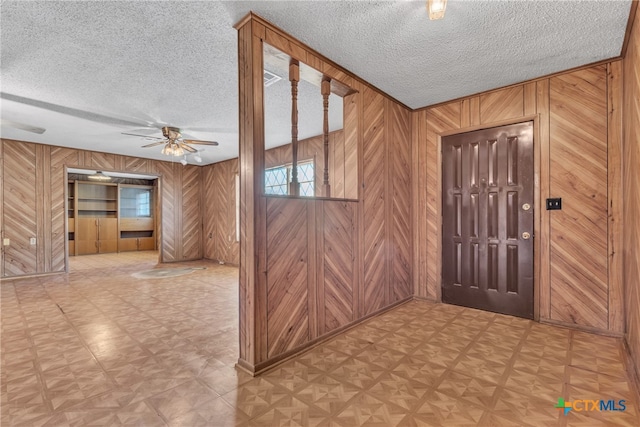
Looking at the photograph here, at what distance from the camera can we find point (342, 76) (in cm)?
289

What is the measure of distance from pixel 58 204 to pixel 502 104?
775cm

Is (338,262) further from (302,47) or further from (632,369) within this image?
(632,369)

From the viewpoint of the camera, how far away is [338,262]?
2861 mm

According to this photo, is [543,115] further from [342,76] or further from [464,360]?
[464,360]

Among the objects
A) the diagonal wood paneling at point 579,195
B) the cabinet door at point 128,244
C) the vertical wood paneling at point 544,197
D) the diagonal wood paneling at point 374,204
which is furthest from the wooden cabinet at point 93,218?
the diagonal wood paneling at point 579,195

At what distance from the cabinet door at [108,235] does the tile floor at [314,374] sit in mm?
A: 6822

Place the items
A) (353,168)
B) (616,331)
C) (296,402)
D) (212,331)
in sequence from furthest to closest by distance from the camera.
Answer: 1. (353,168)
2. (212,331)
3. (616,331)
4. (296,402)

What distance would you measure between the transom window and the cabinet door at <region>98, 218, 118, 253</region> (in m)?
6.55

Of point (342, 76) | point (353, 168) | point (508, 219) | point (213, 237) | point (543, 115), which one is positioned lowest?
point (213, 237)

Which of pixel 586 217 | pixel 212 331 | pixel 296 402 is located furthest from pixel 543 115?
pixel 212 331

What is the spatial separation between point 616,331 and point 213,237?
7.31 metres

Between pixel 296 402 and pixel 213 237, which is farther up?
pixel 213 237

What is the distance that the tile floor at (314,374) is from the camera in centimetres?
164

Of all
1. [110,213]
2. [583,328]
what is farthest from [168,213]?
[583,328]
